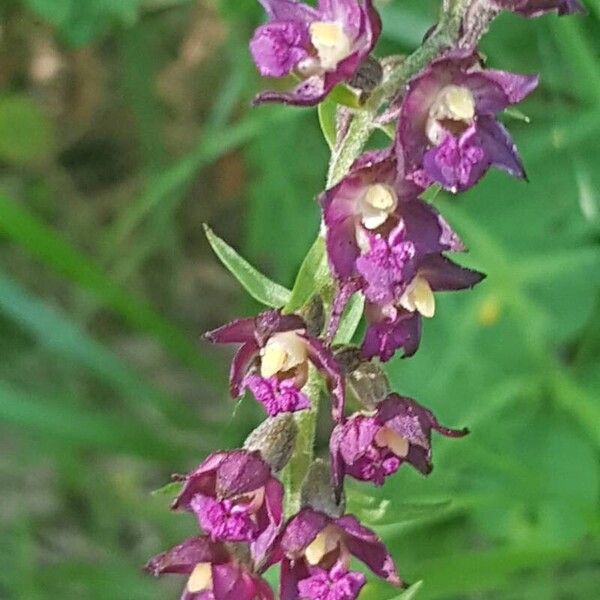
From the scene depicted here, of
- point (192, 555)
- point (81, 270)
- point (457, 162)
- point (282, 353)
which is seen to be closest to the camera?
point (457, 162)

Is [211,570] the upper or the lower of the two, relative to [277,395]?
lower

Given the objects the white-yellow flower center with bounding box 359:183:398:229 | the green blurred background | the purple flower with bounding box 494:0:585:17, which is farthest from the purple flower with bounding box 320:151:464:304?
the green blurred background

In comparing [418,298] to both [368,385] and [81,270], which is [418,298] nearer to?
[368,385]

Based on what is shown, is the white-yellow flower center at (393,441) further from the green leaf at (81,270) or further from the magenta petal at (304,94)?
the green leaf at (81,270)

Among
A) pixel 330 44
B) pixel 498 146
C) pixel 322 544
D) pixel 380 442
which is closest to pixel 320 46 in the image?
pixel 330 44

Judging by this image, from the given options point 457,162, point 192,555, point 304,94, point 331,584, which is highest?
point 304,94

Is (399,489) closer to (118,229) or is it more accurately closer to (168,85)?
(118,229)

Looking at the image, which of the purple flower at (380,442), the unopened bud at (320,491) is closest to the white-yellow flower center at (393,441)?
the purple flower at (380,442)

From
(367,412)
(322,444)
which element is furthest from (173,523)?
(367,412)
